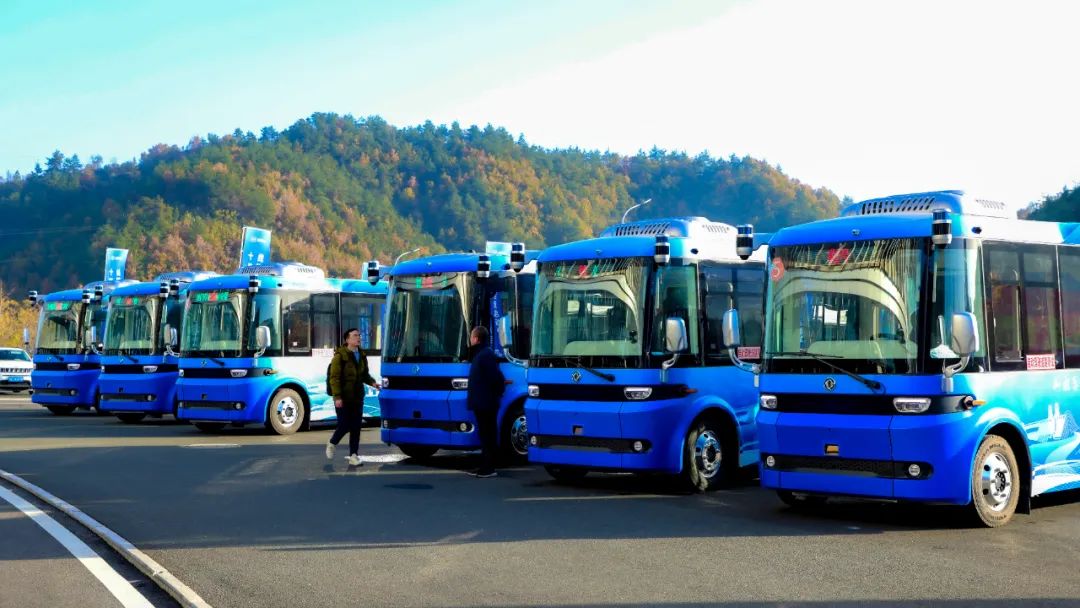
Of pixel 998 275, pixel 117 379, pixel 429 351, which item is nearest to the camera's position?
pixel 998 275

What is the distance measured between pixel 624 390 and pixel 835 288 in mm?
3104

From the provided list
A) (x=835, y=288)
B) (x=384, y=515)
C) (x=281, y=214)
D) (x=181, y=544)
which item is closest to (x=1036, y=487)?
(x=835, y=288)

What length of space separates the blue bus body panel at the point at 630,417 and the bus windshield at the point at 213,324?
10007 millimetres

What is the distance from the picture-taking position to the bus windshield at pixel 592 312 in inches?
552

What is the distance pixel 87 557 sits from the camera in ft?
32.0

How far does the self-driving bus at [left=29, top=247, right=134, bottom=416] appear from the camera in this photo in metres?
29.6

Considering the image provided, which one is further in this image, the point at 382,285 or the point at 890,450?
the point at 382,285

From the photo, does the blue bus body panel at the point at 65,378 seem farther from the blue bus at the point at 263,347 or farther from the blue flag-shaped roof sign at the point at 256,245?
the blue flag-shaped roof sign at the point at 256,245

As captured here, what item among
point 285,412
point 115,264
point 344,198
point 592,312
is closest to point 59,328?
point 285,412

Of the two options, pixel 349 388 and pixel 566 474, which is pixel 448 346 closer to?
pixel 349 388

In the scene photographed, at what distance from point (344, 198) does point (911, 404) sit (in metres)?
129

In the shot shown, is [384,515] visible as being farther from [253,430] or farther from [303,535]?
[253,430]

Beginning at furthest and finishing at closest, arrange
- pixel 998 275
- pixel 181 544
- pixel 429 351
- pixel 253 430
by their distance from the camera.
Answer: pixel 253 430, pixel 429 351, pixel 998 275, pixel 181 544

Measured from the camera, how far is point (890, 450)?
429 inches
